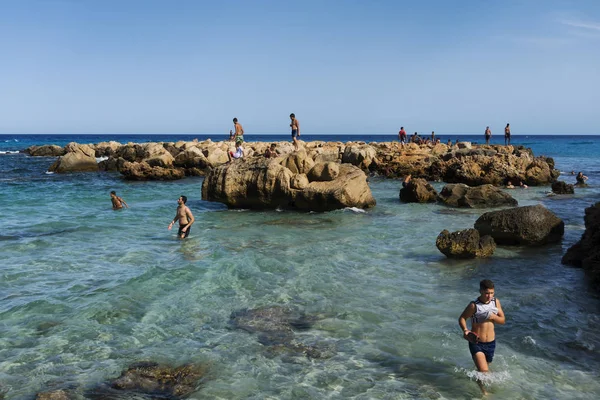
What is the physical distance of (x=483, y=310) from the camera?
20.6 ft

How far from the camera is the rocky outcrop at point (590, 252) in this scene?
9938 millimetres

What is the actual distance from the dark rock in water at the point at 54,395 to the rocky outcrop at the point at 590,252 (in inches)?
362

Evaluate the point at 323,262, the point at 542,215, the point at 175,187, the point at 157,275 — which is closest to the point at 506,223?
the point at 542,215

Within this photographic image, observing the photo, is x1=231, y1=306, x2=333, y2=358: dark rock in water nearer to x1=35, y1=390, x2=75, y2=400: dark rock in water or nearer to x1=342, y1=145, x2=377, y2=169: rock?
x1=35, y1=390, x2=75, y2=400: dark rock in water

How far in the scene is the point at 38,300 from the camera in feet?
30.7

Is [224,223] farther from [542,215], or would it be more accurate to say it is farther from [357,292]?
[542,215]

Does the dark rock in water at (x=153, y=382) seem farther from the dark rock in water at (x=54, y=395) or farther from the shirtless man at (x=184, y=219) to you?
the shirtless man at (x=184, y=219)

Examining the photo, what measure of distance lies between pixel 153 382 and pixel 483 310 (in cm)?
423

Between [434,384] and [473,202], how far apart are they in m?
15.1

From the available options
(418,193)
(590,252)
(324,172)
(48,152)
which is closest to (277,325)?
(590,252)

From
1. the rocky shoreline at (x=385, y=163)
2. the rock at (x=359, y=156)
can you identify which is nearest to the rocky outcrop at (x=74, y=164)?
the rocky shoreline at (x=385, y=163)

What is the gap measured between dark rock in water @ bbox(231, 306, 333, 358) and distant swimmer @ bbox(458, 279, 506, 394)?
197 centimetres

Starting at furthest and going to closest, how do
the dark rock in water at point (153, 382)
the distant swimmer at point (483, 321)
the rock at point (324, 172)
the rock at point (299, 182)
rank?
the rock at point (324, 172)
the rock at point (299, 182)
the distant swimmer at point (483, 321)
the dark rock in water at point (153, 382)

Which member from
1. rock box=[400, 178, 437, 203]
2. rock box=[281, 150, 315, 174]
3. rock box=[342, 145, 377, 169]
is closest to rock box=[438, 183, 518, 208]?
rock box=[400, 178, 437, 203]
